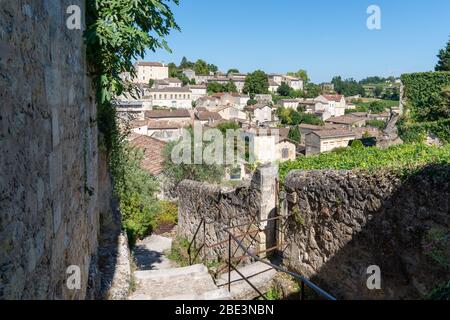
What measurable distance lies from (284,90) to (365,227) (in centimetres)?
12692

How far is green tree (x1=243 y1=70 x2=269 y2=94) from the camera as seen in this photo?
391ft

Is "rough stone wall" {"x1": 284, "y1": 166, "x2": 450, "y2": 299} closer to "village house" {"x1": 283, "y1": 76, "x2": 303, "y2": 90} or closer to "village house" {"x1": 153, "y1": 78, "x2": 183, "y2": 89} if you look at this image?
"village house" {"x1": 153, "y1": 78, "x2": 183, "y2": 89}

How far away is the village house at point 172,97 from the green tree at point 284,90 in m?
38.9

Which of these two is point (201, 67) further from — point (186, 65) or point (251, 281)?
point (251, 281)

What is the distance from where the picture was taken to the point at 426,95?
2367cm

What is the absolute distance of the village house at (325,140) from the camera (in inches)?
2169

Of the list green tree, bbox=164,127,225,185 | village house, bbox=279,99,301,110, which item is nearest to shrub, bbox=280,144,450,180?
green tree, bbox=164,127,225,185

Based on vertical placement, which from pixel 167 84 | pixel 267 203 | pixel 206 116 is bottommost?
pixel 267 203

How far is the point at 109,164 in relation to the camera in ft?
26.4

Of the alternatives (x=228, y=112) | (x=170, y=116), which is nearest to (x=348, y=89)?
(x=228, y=112)

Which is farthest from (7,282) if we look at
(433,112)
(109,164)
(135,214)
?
(433,112)

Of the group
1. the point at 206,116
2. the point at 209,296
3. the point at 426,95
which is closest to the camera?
the point at 209,296

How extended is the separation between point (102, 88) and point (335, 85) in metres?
170

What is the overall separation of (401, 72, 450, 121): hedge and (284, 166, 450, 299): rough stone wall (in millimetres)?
18790
